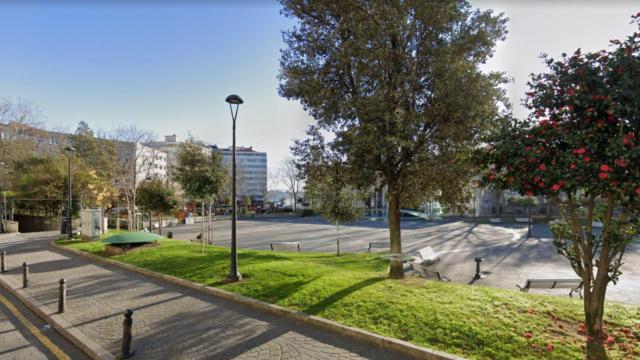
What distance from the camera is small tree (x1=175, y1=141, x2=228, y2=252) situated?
1623cm

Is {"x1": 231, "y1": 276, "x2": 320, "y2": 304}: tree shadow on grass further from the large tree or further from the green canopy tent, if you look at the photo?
the green canopy tent

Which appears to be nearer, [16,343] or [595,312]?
[595,312]

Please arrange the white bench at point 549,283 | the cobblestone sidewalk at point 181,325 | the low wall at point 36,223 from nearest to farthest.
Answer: the cobblestone sidewalk at point 181,325 < the white bench at point 549,283 < the low wall at point 36,223

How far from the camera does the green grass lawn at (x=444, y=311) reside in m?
5.04

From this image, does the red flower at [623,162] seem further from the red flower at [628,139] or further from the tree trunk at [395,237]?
the tree trunk at [395,237]

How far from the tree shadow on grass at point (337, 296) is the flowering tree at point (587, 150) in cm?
390

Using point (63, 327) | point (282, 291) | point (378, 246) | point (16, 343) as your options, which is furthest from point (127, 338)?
point (378, 246)

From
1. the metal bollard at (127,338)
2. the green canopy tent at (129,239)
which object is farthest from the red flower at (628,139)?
the green canopy tent at (129,239)

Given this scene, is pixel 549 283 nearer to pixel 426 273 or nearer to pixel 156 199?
pixel 426 273

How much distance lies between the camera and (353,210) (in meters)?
18.8

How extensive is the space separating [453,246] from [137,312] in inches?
826

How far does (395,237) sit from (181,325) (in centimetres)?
605

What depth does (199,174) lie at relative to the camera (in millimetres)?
16203

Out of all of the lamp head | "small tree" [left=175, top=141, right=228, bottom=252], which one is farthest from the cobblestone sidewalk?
"small tree" [left=175, top=141, right=228, bottom=252]
